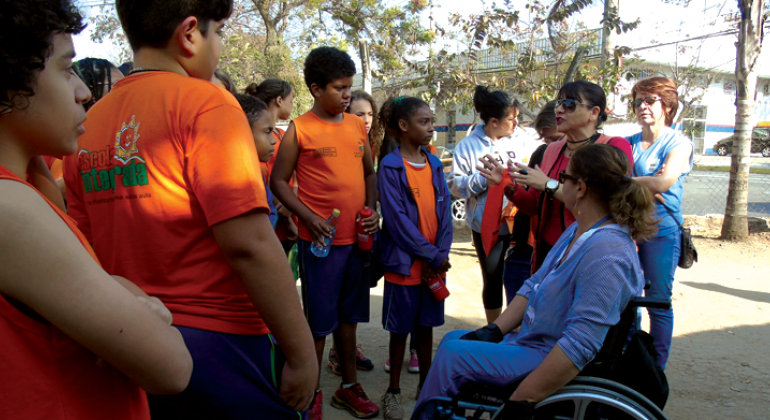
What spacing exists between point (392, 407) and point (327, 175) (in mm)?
1540

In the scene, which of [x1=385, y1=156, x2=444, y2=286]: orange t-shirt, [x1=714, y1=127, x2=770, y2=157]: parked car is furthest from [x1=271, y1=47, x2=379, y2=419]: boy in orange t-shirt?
[x1=714, y1=127, x2=770, y2=157]: parked car

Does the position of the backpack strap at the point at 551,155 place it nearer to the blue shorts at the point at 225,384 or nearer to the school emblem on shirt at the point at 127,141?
the blue shorts at the point at 225,384

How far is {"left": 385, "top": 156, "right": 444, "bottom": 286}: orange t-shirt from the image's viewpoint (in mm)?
3383

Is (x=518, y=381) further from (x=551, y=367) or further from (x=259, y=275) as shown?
(x=259, y=275)

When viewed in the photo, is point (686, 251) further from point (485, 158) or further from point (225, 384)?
point (225, 384)

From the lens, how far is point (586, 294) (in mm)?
2123

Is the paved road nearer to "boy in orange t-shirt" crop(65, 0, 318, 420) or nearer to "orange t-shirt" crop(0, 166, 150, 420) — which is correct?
"boy in orange t-shirt" crop(65, 0, 318, 420)

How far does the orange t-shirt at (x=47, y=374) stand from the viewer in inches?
34.5

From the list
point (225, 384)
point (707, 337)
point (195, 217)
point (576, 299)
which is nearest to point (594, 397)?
point (576, 299)

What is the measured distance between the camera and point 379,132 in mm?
5074

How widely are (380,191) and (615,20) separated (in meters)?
5.79

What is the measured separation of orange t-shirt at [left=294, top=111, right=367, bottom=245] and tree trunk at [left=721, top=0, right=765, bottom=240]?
732 centimetres

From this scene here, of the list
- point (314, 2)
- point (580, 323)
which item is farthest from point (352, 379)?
point (314, 2)

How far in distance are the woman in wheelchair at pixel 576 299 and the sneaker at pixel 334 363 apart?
1.73 meters
